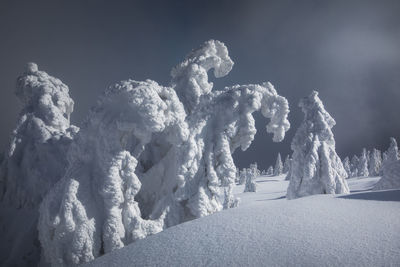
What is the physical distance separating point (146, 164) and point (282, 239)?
7.22 m

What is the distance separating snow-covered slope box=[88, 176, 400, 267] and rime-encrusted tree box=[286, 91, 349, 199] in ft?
33.1

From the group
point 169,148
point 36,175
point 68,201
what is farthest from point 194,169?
point 36,175

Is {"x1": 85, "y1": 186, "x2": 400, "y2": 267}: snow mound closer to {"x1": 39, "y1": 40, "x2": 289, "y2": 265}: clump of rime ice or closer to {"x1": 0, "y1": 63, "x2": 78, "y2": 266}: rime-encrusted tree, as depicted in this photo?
{"x1": 39, "y1": 40, "x2": 289, "y2": 265}: clump of rime ice

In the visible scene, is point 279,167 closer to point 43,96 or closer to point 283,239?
point 43,96

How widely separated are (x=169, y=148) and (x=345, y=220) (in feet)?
22.5

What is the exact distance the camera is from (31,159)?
968 centimetres

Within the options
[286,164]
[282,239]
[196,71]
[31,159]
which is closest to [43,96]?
[31,159]

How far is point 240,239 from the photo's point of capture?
348 centimetres

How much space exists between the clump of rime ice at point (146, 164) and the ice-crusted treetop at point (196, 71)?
7 centimetres

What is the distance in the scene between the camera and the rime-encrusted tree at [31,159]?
9.33 m

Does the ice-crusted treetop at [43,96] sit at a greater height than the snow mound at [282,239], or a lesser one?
greater

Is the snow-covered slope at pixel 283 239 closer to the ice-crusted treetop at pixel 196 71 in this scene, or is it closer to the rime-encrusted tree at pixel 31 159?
the ice-crusted treetop at pixel 196 71

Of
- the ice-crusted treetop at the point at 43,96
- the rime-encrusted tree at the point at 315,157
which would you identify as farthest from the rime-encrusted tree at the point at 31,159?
the rime-encrusted tree at the point at 315,157

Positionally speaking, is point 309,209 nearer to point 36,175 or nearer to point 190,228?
point 190,228
